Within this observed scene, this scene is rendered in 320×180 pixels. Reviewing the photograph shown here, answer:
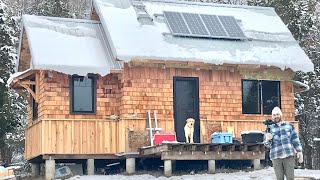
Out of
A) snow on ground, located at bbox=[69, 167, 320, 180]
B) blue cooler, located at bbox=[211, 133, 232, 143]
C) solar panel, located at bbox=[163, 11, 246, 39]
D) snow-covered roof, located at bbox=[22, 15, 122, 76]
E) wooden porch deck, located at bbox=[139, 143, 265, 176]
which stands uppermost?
solar panel, located at bbox=[163, 11, 246, 39]

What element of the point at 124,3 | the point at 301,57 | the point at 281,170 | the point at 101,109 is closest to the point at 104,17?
the point at 124,3

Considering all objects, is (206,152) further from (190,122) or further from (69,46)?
(69,46)

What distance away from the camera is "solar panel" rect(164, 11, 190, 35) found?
67.7 feet

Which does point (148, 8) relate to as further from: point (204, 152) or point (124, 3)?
point (204, 152)

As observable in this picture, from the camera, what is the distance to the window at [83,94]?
19250 millimetres

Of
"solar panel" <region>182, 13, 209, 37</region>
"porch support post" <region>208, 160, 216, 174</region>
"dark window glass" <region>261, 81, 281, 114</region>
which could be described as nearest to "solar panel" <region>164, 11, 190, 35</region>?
"solar panel" <region>182, 13, 209, 37</region>

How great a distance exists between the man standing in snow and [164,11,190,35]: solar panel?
9.39 meters

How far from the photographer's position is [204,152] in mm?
17953

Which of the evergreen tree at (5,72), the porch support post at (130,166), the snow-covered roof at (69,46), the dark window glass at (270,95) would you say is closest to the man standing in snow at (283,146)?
the porch support post at (130,166)

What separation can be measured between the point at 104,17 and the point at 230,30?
4.37 metres

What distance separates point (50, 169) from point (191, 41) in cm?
604

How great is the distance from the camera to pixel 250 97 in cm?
2098

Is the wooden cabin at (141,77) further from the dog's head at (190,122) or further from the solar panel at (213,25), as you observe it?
the dog's head at (190,122)

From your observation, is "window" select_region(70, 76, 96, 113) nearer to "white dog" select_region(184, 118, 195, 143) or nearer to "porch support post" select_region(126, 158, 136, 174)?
"porch support post" select_region(126, 158, 136, 174)
